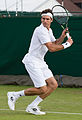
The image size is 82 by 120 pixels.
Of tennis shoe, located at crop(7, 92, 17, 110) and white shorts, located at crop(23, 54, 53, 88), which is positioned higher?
white shorts, located at crop(23, 54, 53, 88)

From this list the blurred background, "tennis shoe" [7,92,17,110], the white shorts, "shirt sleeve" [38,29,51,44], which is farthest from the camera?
the blurred background

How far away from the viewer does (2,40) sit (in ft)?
43.6

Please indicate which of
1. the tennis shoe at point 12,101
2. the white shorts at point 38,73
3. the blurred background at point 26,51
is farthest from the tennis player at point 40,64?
the blurred background at point 26,51

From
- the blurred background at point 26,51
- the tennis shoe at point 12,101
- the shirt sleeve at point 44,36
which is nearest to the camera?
the shirt sleeve at point 44,36

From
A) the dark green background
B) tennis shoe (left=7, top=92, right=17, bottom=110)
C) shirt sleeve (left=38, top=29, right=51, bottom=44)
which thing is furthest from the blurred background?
shirt sleeve (left=38, top=29, right=51, bottom=44)

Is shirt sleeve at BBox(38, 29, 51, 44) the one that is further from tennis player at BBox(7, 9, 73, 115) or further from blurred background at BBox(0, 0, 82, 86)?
blurred background at BBox(0, 0, 82, 86)

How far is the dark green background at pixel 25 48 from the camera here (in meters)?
12.9

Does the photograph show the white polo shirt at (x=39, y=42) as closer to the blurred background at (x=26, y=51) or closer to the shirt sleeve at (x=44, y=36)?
the shirt sleeve at (x=44, y=36)

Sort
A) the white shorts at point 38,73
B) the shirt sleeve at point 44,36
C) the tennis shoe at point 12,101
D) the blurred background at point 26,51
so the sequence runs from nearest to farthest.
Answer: the shirt sleeve at point 44,36 < the white shorts at point 38,73 < the tennis shoe at point 12,101 < the blurred background at point 26,51

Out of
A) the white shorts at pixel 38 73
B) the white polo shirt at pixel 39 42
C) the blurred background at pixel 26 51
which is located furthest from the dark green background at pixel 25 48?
the white shorts at pixel 38 73

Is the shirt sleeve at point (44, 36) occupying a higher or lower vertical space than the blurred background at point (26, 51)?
higher

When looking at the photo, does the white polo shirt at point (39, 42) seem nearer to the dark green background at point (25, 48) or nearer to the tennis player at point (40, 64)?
the tennis player at point (40, 64)

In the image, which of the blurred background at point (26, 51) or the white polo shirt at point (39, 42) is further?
the blurred background at point (26, 51)

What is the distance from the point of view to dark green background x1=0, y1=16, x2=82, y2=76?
1289 cm
